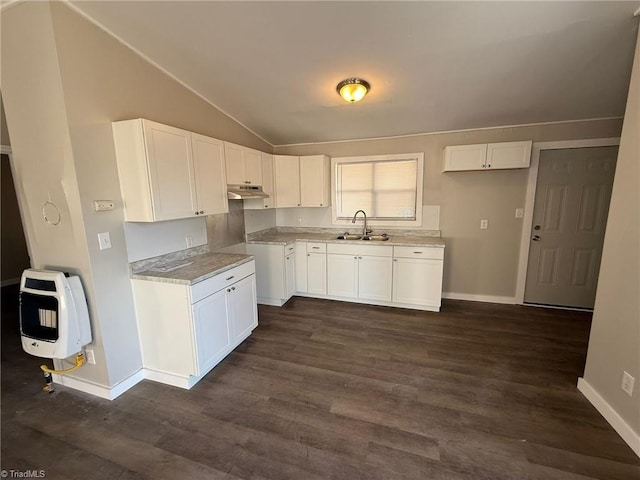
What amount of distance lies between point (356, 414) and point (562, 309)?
3.38 meters

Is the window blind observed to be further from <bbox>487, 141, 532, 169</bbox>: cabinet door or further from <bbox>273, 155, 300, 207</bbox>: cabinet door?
<bbox>487, 141, 532, 169</bbox>: cabinet door

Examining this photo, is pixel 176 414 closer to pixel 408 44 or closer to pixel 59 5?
pixel 59 5

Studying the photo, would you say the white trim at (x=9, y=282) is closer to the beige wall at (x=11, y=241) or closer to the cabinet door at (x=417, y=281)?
the beige wall at (x=11, y=241)

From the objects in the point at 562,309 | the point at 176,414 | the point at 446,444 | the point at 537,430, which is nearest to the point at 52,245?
the point at 176,414

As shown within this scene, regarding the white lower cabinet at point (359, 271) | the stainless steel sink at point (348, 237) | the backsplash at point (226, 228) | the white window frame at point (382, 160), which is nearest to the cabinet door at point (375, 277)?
the white lower cabinet at point (359, 271)

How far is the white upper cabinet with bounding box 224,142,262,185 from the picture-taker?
9.67ft

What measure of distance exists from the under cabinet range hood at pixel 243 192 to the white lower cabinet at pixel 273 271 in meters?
0.76

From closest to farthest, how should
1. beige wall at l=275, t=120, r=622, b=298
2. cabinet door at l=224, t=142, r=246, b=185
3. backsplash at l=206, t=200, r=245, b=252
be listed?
1. cabinet door at l=224, t=142, r=246, b=185
2. backsplash at l=206, t=200, r=245, b=252
3. beige wall at l=275, t=120, r=622, b=298

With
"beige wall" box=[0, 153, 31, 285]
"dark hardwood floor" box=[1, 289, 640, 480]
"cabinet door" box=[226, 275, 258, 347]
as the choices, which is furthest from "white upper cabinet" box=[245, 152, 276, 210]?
"beige wall" box=[0, 153, 31, 285]

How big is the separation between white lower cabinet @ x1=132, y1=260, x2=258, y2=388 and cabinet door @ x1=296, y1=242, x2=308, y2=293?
154 centimetres

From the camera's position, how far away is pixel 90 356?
2115 millimetres

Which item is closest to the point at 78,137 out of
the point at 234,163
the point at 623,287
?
the point at 234,163

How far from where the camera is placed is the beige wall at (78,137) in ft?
5.81

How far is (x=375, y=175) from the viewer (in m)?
4.08
